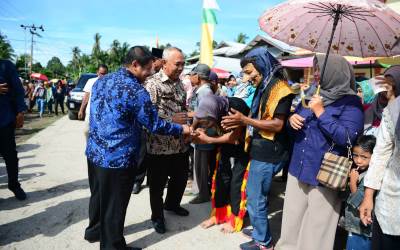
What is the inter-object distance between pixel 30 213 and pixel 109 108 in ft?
7.19

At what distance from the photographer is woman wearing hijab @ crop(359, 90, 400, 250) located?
188 cm

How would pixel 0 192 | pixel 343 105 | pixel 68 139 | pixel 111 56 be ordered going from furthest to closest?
pixel 111 56 → pixel 68 139 → pixel 0 192 → pixel 343 105

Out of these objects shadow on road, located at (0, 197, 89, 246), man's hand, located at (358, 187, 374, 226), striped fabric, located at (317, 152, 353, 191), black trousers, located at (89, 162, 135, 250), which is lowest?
shadow on road, located at (0, 197, 89, 246)

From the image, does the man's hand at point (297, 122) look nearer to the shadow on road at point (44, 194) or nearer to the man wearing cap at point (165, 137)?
the man wearing cap at point (165, 137)

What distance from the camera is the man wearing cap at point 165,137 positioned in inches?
139

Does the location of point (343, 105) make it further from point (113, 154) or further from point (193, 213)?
point (193, 213)

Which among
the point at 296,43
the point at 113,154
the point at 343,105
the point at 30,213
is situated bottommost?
the point at 30,213

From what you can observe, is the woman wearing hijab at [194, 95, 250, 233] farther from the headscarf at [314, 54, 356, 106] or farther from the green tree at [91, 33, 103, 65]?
the green tree at [91, 33, 103, 65]

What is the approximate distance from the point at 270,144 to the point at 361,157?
800 millimetres

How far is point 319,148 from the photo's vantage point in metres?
2.62

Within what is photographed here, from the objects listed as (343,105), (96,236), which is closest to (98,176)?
(96,236)

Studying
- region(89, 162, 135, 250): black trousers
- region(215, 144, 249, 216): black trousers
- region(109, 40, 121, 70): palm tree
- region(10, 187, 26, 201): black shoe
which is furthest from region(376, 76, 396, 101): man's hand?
region(109, 40, 121, 70): palm tree

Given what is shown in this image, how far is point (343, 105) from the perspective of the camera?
252cm

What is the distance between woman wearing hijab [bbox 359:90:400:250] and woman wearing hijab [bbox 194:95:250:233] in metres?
1.50
